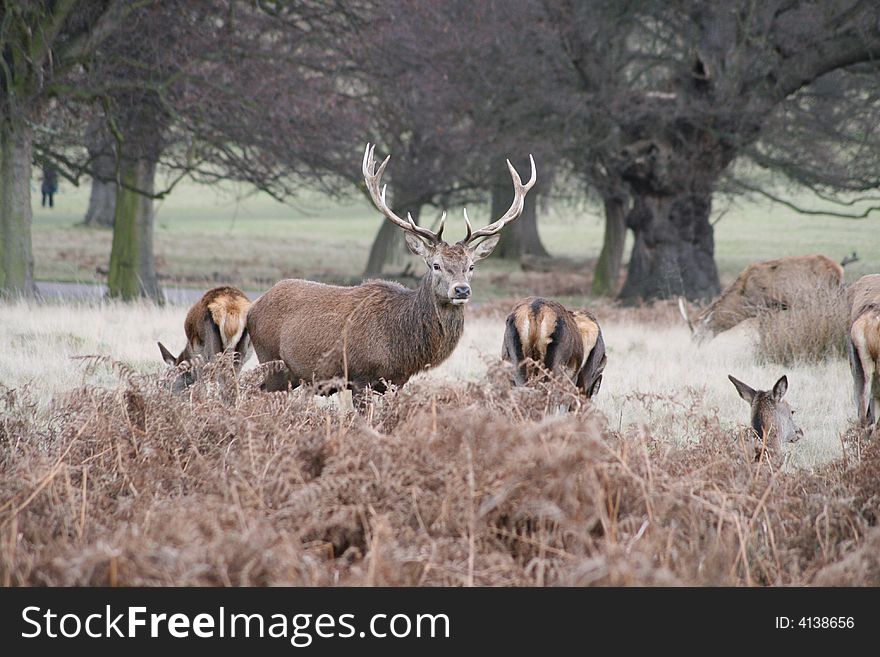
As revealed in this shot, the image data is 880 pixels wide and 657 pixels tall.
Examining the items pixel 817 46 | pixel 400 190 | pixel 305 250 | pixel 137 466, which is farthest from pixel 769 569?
pixel 305 250

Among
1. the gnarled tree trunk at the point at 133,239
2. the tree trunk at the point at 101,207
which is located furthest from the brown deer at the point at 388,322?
the tree trunk at the point at 101,207

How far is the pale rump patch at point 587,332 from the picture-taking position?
8.49 meters

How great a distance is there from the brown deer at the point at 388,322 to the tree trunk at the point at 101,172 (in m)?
9.71

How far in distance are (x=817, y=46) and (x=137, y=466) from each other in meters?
17.2

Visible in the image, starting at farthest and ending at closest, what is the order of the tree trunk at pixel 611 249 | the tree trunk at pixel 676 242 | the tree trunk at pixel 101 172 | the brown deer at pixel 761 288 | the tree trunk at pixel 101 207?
the tree trunk at pixel 101 207 → the tree trunk at pixel 611 249 → the tree trunk at pixel 676 242 → the tree trunk at pixel 101 172 → the brown deer at pixel 761 288

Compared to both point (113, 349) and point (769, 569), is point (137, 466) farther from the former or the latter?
point (113, 349)

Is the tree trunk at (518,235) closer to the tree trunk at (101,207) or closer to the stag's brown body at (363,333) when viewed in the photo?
the tree trunk at (101,207)

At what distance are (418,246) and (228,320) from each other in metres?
1.86

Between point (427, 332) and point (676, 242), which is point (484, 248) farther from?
point (676, 242)

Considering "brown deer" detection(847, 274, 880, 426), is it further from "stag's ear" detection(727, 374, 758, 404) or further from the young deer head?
the young deer head

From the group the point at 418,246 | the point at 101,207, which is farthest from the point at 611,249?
the point at 101,207

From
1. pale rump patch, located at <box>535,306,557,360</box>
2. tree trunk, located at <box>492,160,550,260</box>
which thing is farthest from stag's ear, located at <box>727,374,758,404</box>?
tree trunk, located at <box>492,160,550,260</box>

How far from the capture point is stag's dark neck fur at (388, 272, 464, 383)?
766 cm

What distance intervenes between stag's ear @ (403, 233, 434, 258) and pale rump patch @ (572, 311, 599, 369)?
1.44 m
